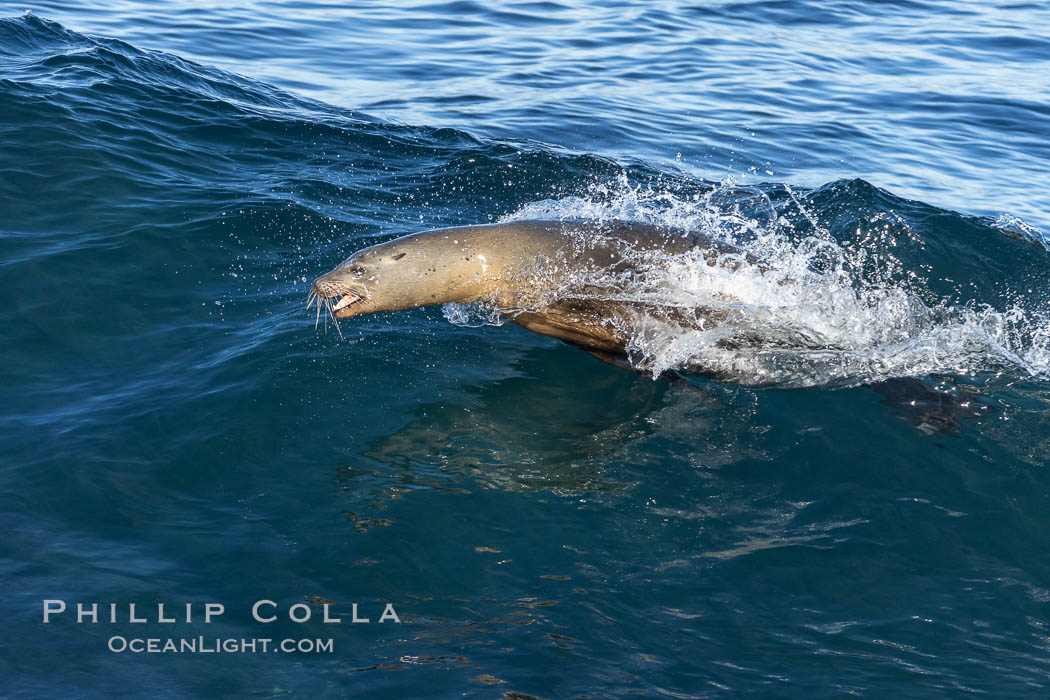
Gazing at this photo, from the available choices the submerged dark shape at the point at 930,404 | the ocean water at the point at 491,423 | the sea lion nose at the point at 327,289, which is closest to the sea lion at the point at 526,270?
the sea lion nose at the point at 327,289

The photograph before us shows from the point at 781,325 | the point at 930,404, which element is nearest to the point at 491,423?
the point at 781,325

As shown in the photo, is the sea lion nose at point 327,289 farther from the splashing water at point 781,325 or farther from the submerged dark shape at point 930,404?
the submerged dark shape at point 930,404

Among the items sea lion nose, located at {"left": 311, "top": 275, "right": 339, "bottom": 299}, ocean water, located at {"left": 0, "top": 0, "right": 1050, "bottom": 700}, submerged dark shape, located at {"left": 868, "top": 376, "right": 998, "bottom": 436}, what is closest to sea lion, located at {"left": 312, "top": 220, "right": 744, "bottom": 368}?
sea lion nose, located at {"left": 311, "top": 275, "right": 339, "bottom": 299}

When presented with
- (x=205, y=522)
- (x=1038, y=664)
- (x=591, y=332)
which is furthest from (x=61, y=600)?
(x=1038, y=664)

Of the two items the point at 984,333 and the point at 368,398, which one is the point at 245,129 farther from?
the point at 984,333

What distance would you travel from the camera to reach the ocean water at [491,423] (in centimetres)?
504

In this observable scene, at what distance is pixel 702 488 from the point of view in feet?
20.5

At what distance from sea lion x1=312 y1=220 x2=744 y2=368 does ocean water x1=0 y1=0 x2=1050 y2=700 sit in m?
0.22

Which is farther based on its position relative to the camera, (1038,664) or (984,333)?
(984,333)

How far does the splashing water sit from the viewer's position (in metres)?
7.10

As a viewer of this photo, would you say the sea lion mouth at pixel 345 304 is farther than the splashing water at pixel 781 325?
No

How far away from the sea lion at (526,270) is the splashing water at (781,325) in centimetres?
4

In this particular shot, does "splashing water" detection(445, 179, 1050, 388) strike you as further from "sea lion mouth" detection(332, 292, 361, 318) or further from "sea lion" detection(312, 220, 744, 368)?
"sea lion mouth" detection(332, 292, 361, 318)

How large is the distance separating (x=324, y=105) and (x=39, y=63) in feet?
11.1
